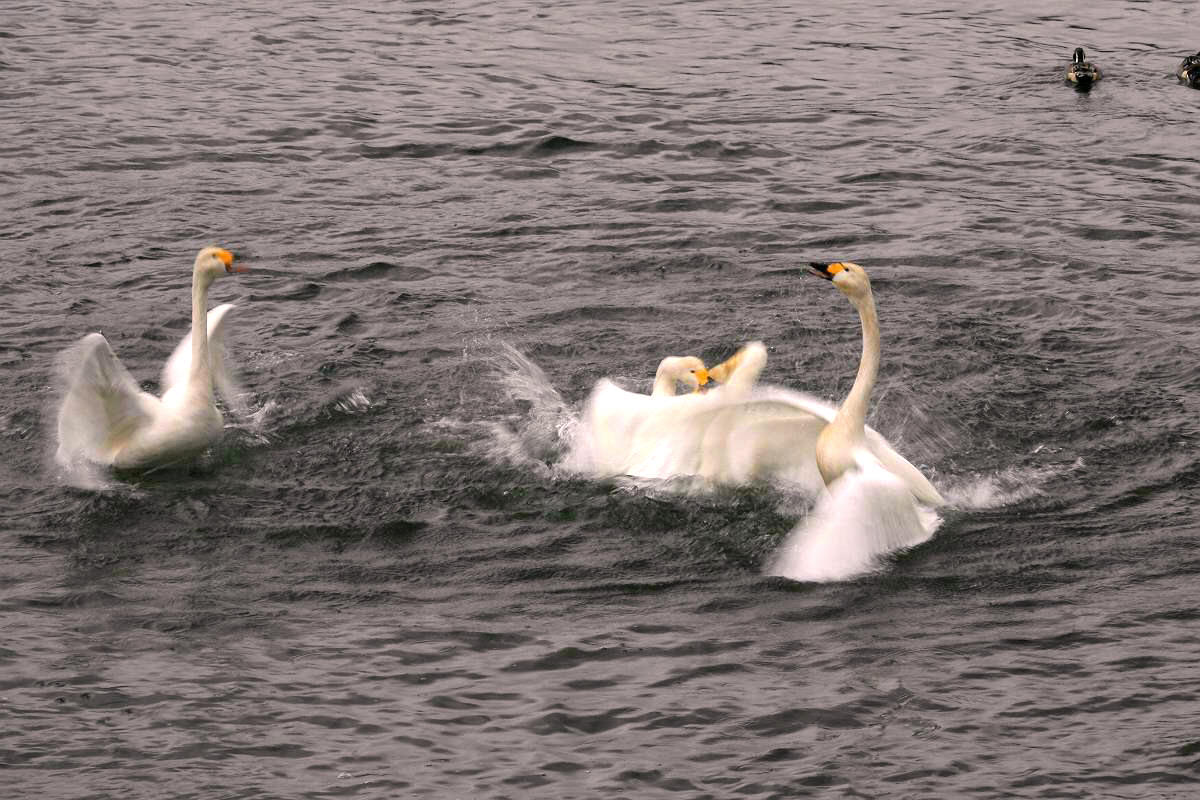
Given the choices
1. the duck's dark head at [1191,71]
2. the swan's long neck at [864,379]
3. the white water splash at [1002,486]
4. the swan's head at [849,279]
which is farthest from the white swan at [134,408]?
the duck's dark head at [1191,71]

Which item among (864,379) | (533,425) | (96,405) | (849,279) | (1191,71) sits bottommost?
(533,425)

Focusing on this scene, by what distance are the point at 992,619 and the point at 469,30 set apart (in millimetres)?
13494

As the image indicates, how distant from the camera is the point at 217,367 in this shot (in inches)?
451

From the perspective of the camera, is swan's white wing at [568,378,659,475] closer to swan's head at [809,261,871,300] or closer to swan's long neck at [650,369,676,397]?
swan's long neck at [650,369,676,397]

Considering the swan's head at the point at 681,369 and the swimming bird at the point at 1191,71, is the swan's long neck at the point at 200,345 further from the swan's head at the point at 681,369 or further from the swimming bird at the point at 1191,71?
the swimming bird at the point at 1191,71

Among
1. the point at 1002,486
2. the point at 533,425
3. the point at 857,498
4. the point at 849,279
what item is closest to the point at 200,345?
the point at 533,425

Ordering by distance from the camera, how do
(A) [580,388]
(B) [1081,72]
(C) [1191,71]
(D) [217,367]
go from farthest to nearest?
(C) [1191,71]
(B) [1081,72]
(A) [580,388]
(D) [217,367]

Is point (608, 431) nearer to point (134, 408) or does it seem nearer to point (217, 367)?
point (217, 367)

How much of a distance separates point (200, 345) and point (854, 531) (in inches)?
169

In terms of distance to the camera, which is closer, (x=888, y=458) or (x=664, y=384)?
(x=888, y=458)

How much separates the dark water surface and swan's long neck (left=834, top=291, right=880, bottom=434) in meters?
0.73

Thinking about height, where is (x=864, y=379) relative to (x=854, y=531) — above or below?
above

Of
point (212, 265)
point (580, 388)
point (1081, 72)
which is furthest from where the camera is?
point (1081, 72)

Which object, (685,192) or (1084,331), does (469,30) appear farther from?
(1084,331)
